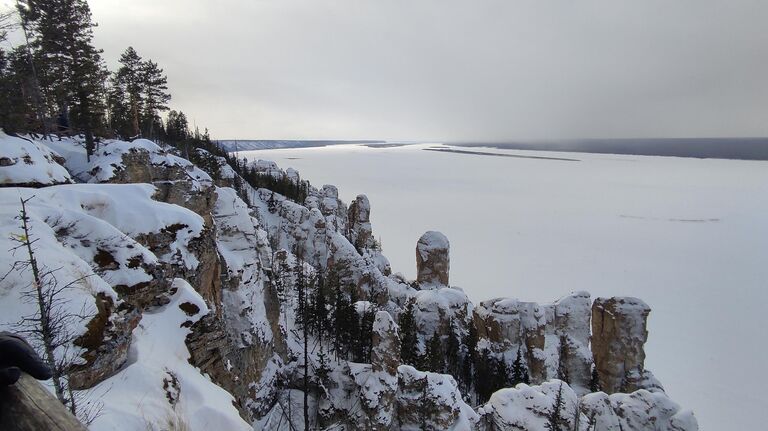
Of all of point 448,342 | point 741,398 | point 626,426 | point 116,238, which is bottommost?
point 741,398

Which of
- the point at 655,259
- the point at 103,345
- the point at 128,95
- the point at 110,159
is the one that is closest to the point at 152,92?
the point at 128,95

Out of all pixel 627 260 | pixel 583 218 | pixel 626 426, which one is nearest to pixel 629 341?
pixel 626 426

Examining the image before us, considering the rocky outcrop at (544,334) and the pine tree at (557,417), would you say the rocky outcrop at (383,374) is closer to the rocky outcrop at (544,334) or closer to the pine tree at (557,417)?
the pine tree at (557,417)

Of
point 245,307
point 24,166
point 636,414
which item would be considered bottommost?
point 636,414

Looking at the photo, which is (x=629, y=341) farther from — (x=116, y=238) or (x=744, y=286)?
(x=744, y=286)

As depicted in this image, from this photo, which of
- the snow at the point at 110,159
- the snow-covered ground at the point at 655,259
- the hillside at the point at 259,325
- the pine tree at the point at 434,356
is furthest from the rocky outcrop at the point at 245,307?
the snow-covered ground at the point at 655,259

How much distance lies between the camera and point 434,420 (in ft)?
64.4

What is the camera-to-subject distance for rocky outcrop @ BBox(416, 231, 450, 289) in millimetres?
44719

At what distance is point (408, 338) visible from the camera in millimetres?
32500

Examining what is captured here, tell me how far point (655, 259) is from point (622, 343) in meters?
82.6

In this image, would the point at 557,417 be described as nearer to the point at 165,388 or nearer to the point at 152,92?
the point at 165,388

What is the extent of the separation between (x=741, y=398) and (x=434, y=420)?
45.2m

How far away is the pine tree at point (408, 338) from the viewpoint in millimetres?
31422

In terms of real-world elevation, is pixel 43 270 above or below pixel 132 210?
below
